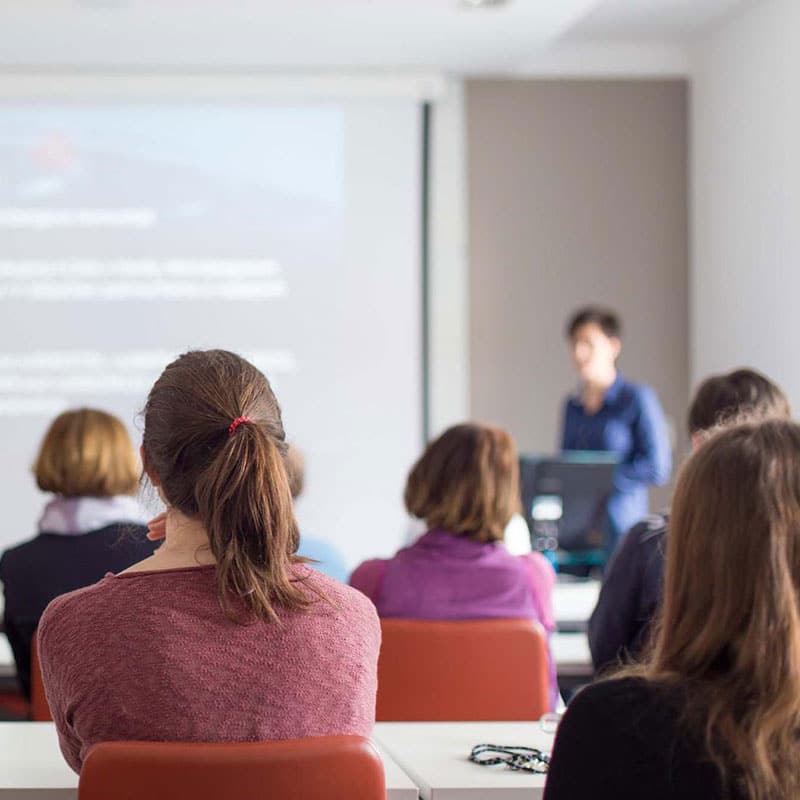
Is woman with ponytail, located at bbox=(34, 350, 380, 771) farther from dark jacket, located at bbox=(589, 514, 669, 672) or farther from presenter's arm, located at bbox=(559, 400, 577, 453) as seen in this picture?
presenter's arm, located at bbox=(559, 400, 577, 453)

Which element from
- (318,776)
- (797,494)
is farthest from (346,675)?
(797,494)

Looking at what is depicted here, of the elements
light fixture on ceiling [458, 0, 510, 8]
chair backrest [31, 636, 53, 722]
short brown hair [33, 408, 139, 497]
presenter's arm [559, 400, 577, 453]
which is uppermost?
light fixture on ceiling [458, 0, 510, 8]

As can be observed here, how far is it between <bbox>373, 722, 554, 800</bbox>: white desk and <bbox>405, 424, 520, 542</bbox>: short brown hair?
2.03 feet

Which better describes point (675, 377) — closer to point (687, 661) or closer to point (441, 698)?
point (441, 698)

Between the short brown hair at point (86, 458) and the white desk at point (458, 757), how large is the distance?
112 centimetres

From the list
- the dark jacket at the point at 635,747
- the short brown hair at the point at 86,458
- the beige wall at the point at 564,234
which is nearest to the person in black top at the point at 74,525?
the short brown hair at the point at 86,458

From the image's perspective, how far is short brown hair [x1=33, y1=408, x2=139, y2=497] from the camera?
304cm

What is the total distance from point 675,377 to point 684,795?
5119mm

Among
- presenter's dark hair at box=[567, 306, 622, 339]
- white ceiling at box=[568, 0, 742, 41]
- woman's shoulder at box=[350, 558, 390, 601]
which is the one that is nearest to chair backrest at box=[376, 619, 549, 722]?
woman's shoulder at box=[350, 558, 390, 601]

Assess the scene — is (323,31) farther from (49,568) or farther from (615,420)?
(49,568)

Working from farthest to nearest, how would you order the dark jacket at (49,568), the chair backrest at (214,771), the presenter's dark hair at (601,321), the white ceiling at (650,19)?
the white ceiling at (650,19) < the presenter's dark hair at (601,321) < the dark jacket at (49,568) < the chair backrest at (214,771)

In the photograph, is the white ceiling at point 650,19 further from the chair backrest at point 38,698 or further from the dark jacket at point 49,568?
the chair backrest at point 38,698

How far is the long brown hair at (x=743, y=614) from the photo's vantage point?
113cm

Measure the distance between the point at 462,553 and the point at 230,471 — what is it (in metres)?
1.21
